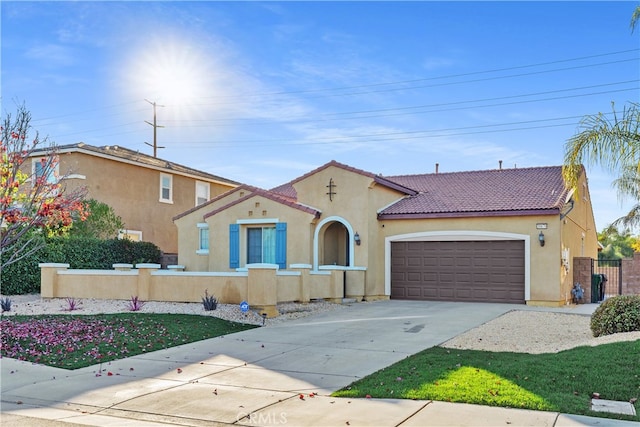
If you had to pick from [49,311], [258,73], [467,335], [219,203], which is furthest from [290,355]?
[219,203]

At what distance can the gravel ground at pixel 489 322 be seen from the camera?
11.5 meters

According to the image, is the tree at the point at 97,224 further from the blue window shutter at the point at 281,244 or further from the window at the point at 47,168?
the blue window shutter at the point at 281,244

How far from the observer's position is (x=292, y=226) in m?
22.4

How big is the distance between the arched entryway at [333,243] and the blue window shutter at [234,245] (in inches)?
123

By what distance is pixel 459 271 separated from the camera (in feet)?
69.6

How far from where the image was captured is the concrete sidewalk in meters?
7.19

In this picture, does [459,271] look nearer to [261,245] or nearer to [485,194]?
Result: [485,194]

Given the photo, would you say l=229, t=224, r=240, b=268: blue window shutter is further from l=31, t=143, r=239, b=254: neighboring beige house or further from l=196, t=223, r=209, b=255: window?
l=31, t=143, r=239, b=254: neighboring beige house

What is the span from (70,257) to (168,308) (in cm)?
831

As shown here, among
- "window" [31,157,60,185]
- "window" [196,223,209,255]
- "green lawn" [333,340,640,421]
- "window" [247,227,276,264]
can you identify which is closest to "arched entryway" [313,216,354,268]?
"window" [247,227,276,264]

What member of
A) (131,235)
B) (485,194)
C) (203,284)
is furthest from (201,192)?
(203,284)

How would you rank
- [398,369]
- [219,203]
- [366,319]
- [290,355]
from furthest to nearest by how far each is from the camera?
[219,203]
[366,319]
[290,355]
[398,369]

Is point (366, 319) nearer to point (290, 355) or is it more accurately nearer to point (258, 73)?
point (290, 355)

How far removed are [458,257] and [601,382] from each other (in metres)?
13.1
